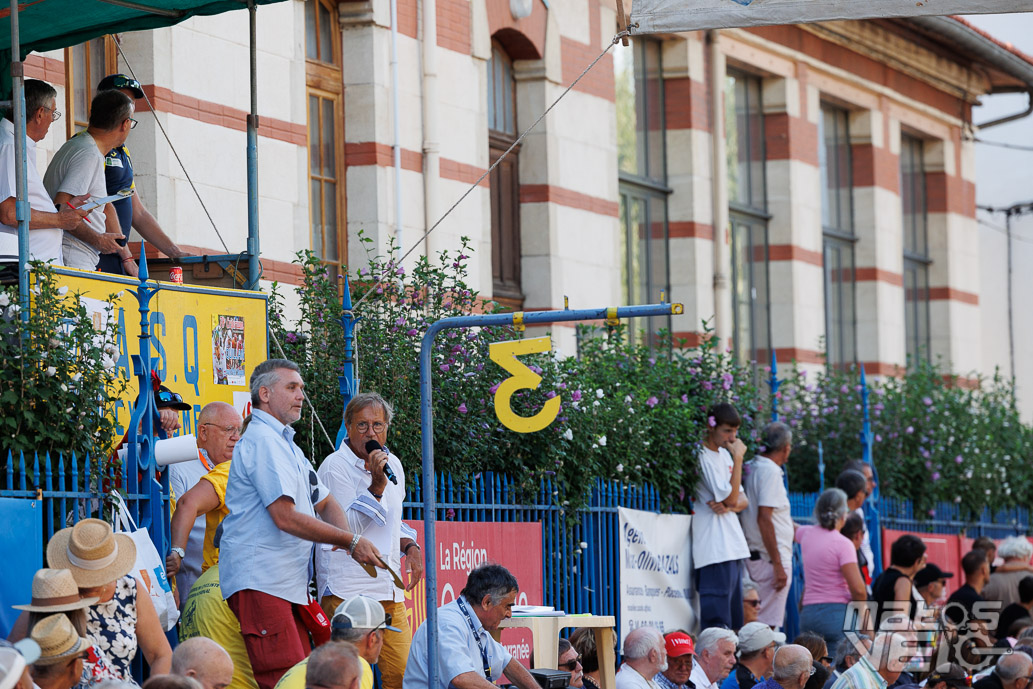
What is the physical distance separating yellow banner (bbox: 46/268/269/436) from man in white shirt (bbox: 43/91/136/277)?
517mm

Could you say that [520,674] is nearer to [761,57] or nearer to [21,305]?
[21,305]

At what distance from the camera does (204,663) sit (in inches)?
255

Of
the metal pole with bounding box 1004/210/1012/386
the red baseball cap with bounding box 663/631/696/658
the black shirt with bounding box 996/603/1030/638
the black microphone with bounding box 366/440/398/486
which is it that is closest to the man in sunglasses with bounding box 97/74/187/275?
the black microphone with bounding box 366/440/398/486

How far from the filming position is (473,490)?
10.5 m

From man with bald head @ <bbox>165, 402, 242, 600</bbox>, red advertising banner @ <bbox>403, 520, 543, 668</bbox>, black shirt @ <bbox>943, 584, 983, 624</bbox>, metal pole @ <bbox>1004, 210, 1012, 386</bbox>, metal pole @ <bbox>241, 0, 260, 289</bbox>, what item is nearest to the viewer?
man with bald head @ <bbox>165, 402, 242, 600</bbox>

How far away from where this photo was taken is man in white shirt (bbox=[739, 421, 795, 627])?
12617 millimetres

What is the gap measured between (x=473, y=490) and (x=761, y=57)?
11.5m

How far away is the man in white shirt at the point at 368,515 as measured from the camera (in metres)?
8.19

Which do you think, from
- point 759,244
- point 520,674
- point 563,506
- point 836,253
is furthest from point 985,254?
point 520,674

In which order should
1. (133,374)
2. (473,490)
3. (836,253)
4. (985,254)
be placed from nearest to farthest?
(133,374) < (473,490) < (836,253) < (985,254)

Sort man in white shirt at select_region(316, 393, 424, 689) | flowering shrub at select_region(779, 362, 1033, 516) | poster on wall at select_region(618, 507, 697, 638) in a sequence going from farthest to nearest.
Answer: flowering shrub at select_region(779, 362, 1033, 516), poster on wall at select_region(618, 507, 697, 638), man in white shirt at select_region(316, 393, 424, 689)

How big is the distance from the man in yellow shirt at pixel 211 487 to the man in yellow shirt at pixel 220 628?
0.21m

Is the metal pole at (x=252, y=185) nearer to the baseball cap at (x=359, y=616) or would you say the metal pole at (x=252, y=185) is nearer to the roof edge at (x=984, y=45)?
the baseball cap at (x=359, y=616)

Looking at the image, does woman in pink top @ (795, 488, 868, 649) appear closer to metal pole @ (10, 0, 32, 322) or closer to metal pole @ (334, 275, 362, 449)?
metal pole @ (334, 275, 362, 449)
